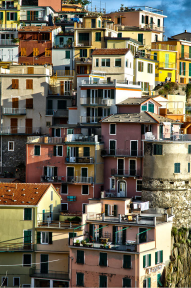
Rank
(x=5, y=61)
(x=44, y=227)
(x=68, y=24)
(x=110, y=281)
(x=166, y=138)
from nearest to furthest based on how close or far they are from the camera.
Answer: (x=110, y=281)
(x=44, y=227)
(x=166, y=138)
(x=5, y=61)
(x=68, y=24)

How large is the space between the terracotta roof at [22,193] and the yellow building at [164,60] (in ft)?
115

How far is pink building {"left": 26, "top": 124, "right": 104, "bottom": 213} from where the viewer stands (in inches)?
2955

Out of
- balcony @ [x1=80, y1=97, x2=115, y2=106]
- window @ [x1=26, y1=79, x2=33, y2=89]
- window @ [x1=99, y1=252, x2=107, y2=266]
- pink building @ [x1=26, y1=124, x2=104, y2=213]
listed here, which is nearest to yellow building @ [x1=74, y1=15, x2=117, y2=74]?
window @ [x1=26, y1=79, x2=33, y2=89]

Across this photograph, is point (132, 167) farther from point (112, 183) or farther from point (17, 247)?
point (17, 247)

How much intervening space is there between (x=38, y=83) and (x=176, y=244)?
27775mm

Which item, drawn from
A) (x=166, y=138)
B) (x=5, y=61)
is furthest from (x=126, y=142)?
(x=5, y=61)

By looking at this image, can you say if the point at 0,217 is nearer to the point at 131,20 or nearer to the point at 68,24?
the point at 68,24

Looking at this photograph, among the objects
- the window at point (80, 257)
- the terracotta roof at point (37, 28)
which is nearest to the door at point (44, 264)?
the window at point (80, 257)

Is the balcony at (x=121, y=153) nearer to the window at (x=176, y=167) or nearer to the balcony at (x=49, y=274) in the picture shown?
the window at (x=176, y=167)

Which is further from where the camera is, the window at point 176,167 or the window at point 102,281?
the window at point 176,167

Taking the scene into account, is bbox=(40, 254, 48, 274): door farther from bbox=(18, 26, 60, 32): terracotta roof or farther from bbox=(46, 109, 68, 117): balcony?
bbox=(18, 26, 60, 32): terracotta roof

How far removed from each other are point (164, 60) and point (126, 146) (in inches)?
1124

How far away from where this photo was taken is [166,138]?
242 ft

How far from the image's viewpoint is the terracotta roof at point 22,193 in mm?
66812
